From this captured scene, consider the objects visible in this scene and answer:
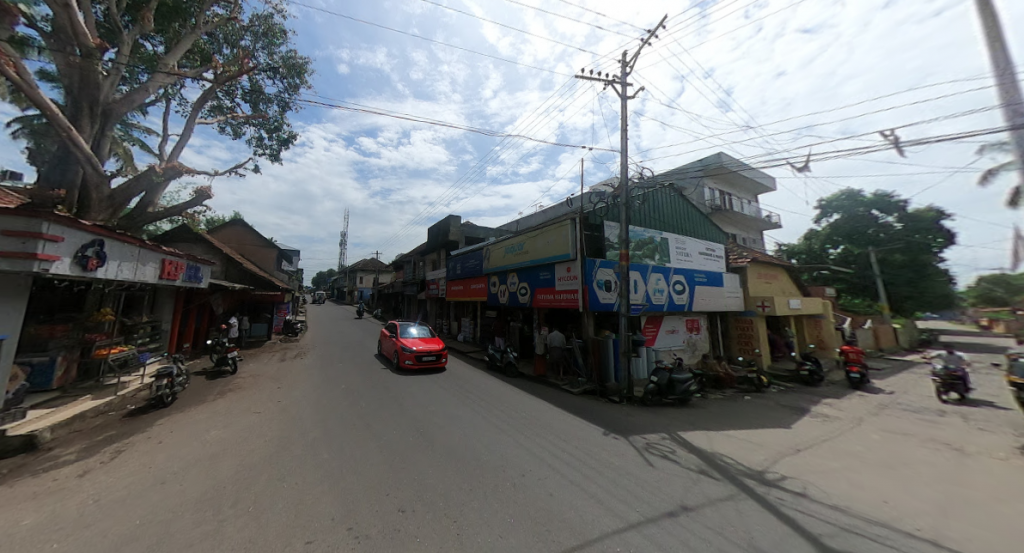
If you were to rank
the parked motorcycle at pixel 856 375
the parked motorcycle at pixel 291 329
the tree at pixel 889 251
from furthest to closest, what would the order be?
1. the tree at pixel 889 251
2. the parked motorcycle at pixel 291 329
3. the parked motorcycle at pixel 856 375

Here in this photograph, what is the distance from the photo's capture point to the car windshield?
11666 millimetres

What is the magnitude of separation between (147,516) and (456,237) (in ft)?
62.5

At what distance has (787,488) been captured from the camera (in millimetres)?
4410

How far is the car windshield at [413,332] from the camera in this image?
11666 mm

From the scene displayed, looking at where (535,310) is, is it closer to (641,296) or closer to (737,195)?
(641,296)

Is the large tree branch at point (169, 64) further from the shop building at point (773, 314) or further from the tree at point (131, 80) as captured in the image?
the shop building at point (773, 314)

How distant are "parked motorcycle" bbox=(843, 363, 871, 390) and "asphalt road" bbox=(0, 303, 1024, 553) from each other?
299 cm

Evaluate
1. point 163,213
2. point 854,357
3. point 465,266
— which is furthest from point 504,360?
point 854,357

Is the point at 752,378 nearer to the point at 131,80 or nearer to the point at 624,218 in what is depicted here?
the point at 624,218

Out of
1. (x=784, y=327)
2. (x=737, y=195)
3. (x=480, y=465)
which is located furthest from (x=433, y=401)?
(x=737, y=195)

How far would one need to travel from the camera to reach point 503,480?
13.8ft

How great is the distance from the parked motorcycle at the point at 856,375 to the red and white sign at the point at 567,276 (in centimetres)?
976

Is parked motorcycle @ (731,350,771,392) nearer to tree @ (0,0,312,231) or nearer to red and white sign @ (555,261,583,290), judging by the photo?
red and white sign @ (555,261,583,290)

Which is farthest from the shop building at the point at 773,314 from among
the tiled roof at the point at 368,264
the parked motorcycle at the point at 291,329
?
the tiled roof at the point at 368,264
